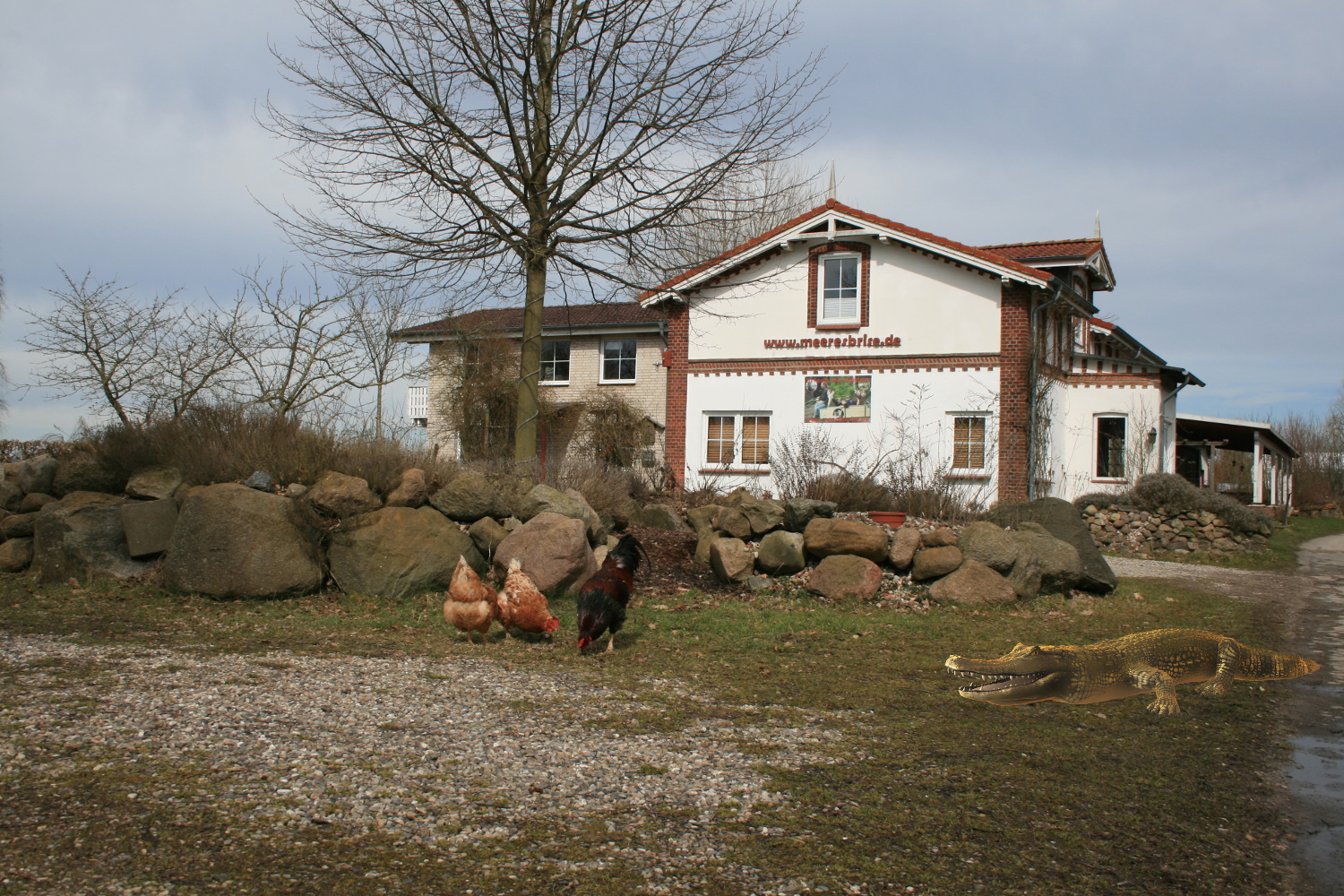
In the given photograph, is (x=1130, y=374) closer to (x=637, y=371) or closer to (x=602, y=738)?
(x=637, y=371)

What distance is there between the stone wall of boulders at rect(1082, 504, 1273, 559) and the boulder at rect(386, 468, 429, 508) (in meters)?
13.7

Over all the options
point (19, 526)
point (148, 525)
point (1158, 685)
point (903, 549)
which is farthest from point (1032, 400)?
point (19, 526)

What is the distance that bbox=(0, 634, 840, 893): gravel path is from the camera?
3520 mm

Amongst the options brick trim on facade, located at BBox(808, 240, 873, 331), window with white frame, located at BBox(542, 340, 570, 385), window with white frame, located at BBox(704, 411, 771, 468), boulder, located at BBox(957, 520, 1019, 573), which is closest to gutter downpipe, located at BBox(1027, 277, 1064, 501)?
brick trim on facade, located at BBox(808, 240, 873, 331)

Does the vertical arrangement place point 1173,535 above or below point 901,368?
below

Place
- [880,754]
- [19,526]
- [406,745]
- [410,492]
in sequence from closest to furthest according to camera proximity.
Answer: [406,745] → [880,754] → [410,492] → [19,526]

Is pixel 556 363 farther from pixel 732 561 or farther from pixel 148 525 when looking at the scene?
pixel 148 525

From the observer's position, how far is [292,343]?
17562 mm

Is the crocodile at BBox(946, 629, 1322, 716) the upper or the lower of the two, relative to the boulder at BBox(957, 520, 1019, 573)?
lower

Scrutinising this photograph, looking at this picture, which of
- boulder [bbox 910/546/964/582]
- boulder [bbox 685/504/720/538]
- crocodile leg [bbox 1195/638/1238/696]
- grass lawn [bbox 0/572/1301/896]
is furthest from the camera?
boulder [bbox 685/504/720/538]

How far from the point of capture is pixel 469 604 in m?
7.36

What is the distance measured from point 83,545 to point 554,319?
71.1ft

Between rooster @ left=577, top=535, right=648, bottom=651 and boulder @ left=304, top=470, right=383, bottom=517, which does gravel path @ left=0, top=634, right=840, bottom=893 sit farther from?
boulder @ left=304, top=470, right=383, bottom=517

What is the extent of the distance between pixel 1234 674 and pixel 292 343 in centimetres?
1643
